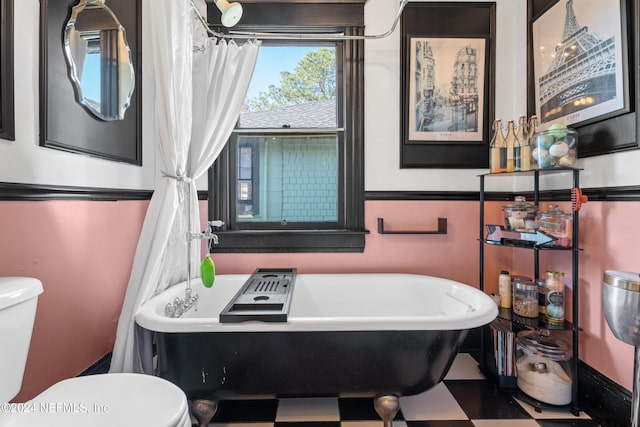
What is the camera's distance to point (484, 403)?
5.13 ft

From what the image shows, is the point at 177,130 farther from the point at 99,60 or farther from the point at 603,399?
the point at 603,399

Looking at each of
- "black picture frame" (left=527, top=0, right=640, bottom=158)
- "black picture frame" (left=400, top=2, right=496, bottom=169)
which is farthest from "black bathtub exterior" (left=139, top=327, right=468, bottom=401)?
"black picture frame" (left=400, top=2, right=496, bottom=169)

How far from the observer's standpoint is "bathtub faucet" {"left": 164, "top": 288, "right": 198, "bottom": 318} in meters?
1.46

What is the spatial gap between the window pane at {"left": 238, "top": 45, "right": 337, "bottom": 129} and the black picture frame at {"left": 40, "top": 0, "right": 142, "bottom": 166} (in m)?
0.74

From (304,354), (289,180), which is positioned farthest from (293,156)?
(304,354)

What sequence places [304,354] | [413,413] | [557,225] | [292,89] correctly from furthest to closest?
1. [292,89]
2. [557,225]
3. [413,413]
4. [304,354]

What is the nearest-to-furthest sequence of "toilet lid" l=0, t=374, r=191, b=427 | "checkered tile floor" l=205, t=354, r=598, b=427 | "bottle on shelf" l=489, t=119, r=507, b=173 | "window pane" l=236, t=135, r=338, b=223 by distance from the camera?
"toilet lid" l=0, t=374, r=191, b=427 → "checkered tile floor" l=205, t=354, r=598, b=427 → "bottle on shelf" l=489, t=119, r=507, b=173 → "window pane" l=236, t=135, r=338, b=223

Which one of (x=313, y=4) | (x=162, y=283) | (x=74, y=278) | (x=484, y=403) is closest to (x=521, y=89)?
(x=313, y=4)

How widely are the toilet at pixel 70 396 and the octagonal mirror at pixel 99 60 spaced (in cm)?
87

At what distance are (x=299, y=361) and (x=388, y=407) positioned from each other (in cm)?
40

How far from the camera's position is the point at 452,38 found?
6.83ft

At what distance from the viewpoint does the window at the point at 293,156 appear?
6.93 ft

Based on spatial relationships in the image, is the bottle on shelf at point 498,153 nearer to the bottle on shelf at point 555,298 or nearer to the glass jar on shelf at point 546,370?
the bottle on shelf at point 555,298

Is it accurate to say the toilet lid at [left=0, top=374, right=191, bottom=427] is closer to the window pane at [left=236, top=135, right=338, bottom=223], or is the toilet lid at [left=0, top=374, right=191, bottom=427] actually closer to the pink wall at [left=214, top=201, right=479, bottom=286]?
the pink wall at [left=214, top=201, right=479, bottom=286]
